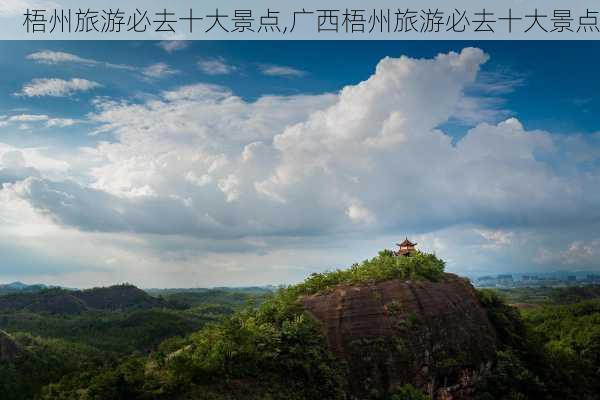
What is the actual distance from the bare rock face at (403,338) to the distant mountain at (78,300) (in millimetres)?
139852

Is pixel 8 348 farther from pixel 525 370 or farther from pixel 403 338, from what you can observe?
pixel 525 370

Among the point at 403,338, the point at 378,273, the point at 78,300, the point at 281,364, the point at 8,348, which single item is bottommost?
the point at 78,300

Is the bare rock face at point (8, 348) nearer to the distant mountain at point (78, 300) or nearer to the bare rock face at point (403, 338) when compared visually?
the bare rock face at point (403, 338)

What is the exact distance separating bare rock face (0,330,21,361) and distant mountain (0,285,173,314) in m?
79.6

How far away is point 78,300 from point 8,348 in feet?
312

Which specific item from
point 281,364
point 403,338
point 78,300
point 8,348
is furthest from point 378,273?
point 78,300

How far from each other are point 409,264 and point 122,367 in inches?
703

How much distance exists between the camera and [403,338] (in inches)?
966

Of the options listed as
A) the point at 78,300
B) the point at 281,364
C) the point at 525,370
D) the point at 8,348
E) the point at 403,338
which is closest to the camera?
the point at 281,364

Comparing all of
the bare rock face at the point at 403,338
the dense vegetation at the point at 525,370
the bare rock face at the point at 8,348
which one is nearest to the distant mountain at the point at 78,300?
the bare rock face at the point at 8,348

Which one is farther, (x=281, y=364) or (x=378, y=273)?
(x=378, y=273)

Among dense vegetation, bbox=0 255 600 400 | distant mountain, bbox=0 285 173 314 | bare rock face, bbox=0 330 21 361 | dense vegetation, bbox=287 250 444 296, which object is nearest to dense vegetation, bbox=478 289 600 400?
dense vegetation, bbox=0 255 600 400

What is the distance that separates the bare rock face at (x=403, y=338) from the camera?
2329 centimetres

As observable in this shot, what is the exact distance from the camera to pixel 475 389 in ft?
83.0
